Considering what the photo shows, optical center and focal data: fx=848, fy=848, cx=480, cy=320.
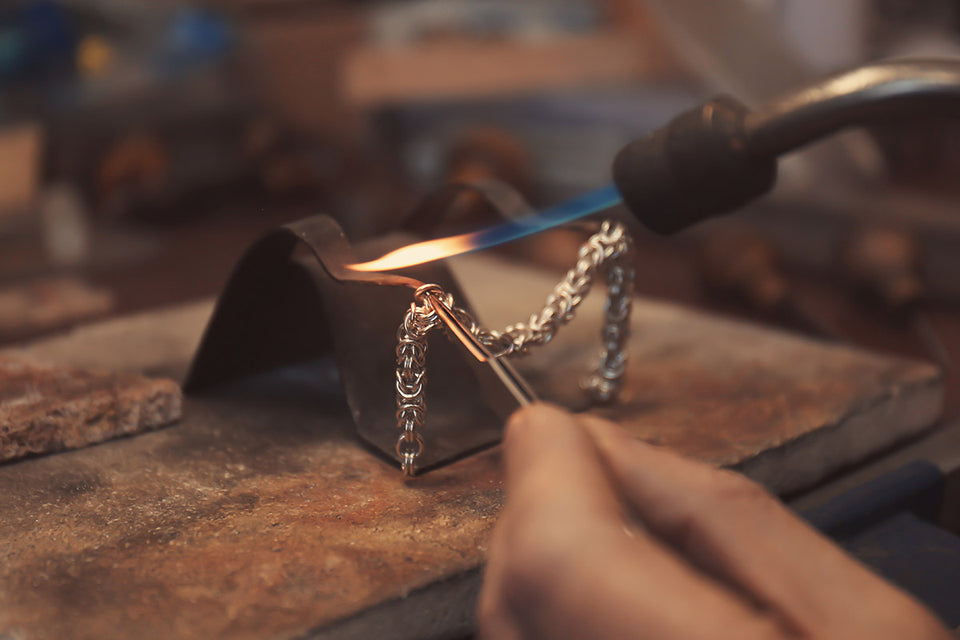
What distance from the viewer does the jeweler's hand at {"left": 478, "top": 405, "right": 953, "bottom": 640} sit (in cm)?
27

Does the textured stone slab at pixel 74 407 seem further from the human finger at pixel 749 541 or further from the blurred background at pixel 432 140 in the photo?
the human finger at pixel 749 541

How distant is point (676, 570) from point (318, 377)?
1.36 ft

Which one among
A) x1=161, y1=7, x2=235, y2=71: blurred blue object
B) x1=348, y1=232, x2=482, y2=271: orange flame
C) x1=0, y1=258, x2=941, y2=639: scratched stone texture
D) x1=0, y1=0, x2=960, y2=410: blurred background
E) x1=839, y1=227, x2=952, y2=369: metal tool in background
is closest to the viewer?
x1=0, y1=258, x2=941, y2=639: scratched stone texture

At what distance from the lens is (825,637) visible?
0.92ft

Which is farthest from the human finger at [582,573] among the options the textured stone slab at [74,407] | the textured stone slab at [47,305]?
the textured stone slab at [47,305]

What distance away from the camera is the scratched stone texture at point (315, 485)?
385 mm

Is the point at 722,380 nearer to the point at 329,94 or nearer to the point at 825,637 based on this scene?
the point at 825,637

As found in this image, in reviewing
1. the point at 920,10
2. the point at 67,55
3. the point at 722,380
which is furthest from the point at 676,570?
the point at 67,55

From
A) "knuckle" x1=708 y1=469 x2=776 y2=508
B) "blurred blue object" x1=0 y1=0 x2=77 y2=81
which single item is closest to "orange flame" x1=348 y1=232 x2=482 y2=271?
"knuckle" x1=708 y1=469 x2=776 y2=508

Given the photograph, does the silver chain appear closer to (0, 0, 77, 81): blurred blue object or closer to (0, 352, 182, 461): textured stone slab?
(0, 352, 182, 461): textured stone slab

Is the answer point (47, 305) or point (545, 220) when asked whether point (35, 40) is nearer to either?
point (47, 305)

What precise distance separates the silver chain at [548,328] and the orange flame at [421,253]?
41 mm

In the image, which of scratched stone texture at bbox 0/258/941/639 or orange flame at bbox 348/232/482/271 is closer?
scratched stone texture at bbox 0/258/941/639

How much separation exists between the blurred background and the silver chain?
0.52 ft
